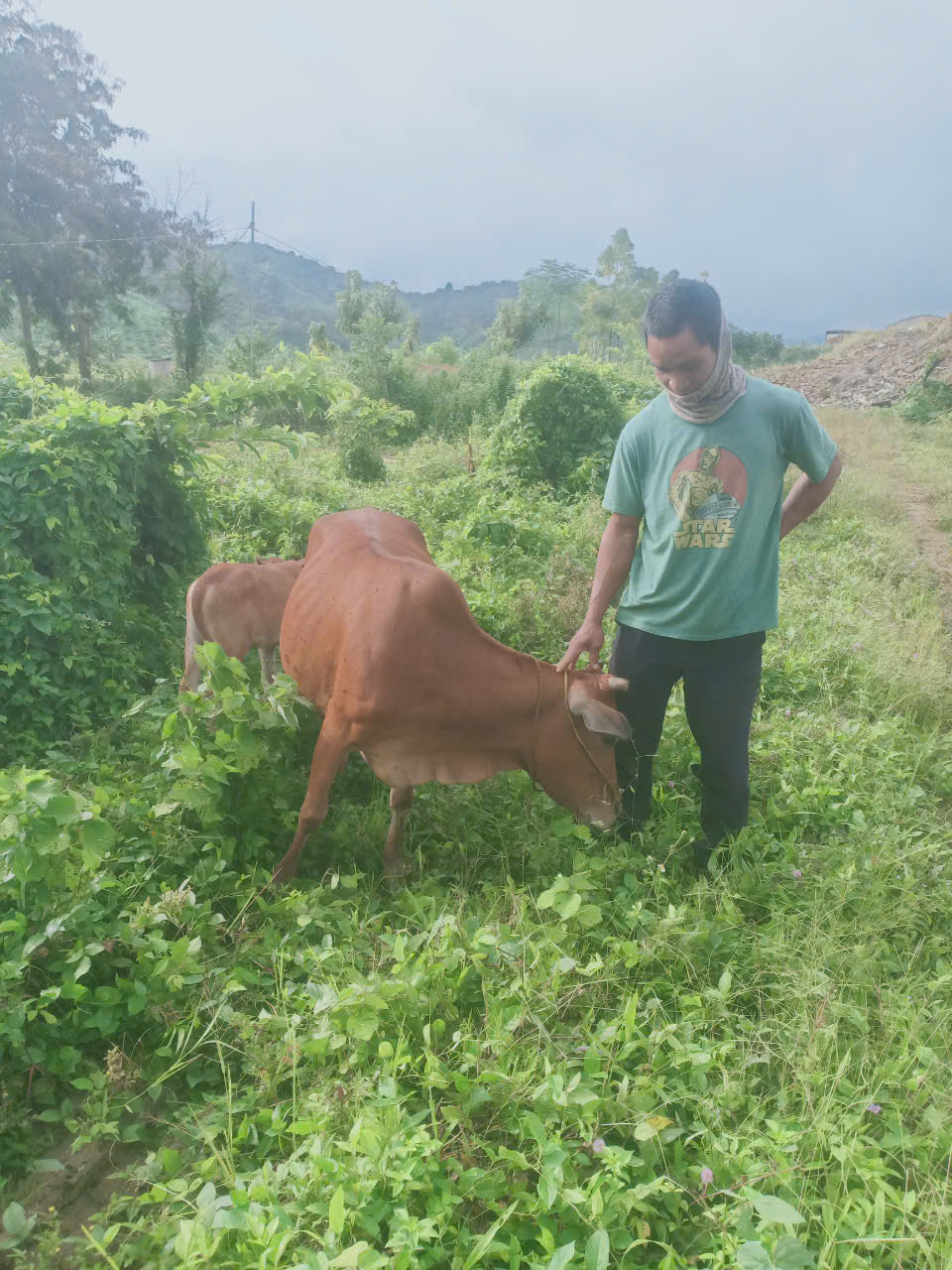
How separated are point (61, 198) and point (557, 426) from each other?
20136mm

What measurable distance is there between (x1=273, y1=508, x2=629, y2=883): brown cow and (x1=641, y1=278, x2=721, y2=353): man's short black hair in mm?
1219

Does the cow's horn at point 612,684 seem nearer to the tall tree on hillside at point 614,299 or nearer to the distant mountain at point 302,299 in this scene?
the distant mountain at point 302,299

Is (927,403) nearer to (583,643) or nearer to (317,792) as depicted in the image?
(583,643)

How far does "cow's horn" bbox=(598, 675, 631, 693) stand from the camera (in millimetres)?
2961

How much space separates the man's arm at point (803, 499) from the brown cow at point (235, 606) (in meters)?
2.60

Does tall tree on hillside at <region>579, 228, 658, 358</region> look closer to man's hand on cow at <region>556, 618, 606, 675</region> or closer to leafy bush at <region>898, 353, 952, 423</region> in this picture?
leafy bush at <region>898, 353, 952, 423</region>

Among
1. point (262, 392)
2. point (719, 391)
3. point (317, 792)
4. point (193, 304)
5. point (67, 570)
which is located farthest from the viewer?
point (193, 304)

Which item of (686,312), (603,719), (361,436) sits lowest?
(603,719)

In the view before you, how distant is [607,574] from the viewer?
10.2ft

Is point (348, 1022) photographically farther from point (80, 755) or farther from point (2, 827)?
point (80, 755)

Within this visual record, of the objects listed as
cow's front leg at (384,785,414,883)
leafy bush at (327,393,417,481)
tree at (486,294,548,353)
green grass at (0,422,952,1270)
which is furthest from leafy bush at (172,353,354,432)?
tree at (486,294,548,353)

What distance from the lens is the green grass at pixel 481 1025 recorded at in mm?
1804

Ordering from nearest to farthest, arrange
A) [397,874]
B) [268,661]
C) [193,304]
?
[397,874], [268,661], [193,304]

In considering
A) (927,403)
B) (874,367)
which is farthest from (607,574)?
(874,367)
